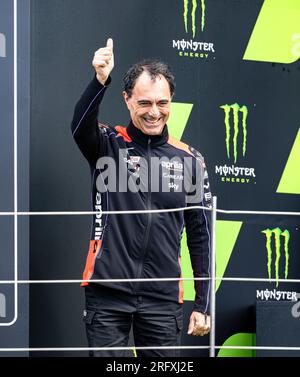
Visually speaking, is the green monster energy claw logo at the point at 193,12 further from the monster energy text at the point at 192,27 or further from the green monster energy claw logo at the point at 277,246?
the green monster energy claw logo at the point at 277,246

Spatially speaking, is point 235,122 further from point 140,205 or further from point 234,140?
point 140,205

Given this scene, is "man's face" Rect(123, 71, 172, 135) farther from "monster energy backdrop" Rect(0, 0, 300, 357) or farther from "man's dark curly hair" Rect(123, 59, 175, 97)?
"monster energy backdrop" Rect(0, 0, 300, 357)

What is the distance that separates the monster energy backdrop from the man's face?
39 cm

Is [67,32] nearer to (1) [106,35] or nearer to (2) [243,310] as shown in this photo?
(1) [106,35]

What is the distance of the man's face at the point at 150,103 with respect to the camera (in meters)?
3.25

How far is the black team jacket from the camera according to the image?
3098 mm

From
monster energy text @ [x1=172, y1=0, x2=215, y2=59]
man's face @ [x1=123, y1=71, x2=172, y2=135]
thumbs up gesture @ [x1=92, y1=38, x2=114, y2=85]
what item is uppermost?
monster energy text @ [x1=172, y1=0, x2=215, y2=59]

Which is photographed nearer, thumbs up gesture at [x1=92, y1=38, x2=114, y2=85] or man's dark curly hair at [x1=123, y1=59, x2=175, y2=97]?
thumbs up gesture at [x1=92, y1=38, x2=114, y2=85]

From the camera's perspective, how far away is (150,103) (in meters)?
3.26

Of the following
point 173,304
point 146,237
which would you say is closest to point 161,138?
point 146,237

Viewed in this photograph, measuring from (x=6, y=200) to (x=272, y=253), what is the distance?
1.13m

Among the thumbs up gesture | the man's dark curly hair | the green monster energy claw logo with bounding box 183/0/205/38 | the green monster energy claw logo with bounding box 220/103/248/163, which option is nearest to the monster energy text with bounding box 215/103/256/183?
the green monster energy claw logo with bounding box 220/103/248/163

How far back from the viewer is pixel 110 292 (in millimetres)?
3076

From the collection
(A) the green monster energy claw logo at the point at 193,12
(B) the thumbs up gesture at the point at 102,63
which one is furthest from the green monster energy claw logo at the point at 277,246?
(B) the thumbs up gesture at the point at 102,63
